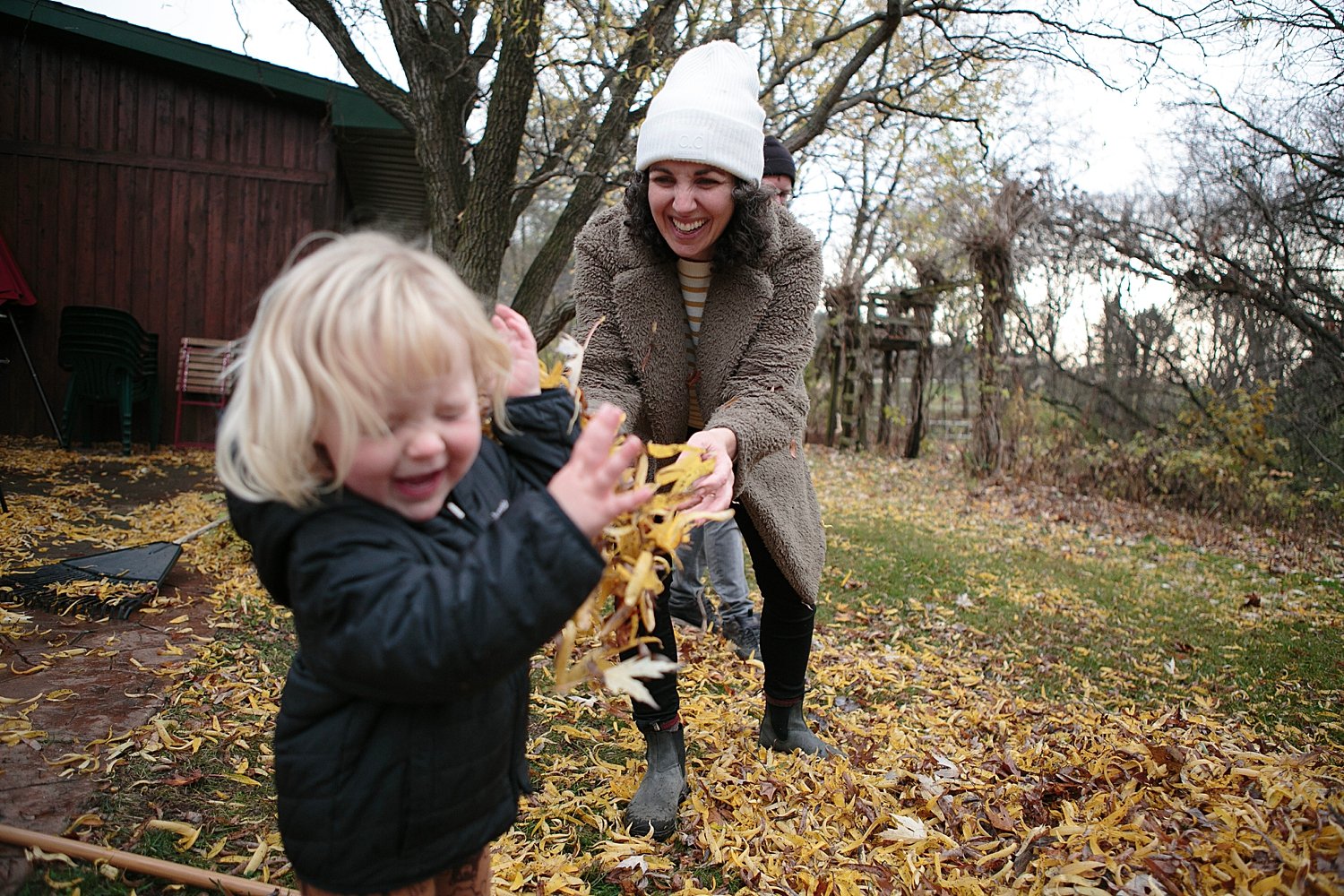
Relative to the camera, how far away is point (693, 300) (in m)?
2.62

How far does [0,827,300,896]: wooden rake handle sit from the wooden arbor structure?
13.7m

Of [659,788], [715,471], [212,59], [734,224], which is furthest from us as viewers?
[212,59]

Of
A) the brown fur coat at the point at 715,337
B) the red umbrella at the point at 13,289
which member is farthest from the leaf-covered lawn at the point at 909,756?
the red umbrella at the point at 13,289

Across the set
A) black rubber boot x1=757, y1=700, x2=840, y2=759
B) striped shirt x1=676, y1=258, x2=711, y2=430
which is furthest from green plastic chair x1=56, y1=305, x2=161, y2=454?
black rubber boot x1=757, y1=700, x2=840, y2=759

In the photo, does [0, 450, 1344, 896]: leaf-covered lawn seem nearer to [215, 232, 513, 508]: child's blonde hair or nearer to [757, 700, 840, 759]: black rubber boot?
[757, 700, 840, 759]: black rubber boot

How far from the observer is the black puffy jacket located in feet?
3.83

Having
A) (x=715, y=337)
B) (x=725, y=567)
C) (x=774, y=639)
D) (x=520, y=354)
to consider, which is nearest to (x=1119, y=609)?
(x=725, y=567)

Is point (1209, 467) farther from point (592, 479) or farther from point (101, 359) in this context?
point (101, 359)

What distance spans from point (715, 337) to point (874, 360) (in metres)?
14.1

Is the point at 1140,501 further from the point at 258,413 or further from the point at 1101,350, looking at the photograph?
the point at 258,413

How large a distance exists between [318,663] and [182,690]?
96.5 inches

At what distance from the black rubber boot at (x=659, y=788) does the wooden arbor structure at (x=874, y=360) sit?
41.7 feet

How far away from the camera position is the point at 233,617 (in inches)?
162

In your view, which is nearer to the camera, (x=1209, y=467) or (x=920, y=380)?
(x=1209, y=467)
